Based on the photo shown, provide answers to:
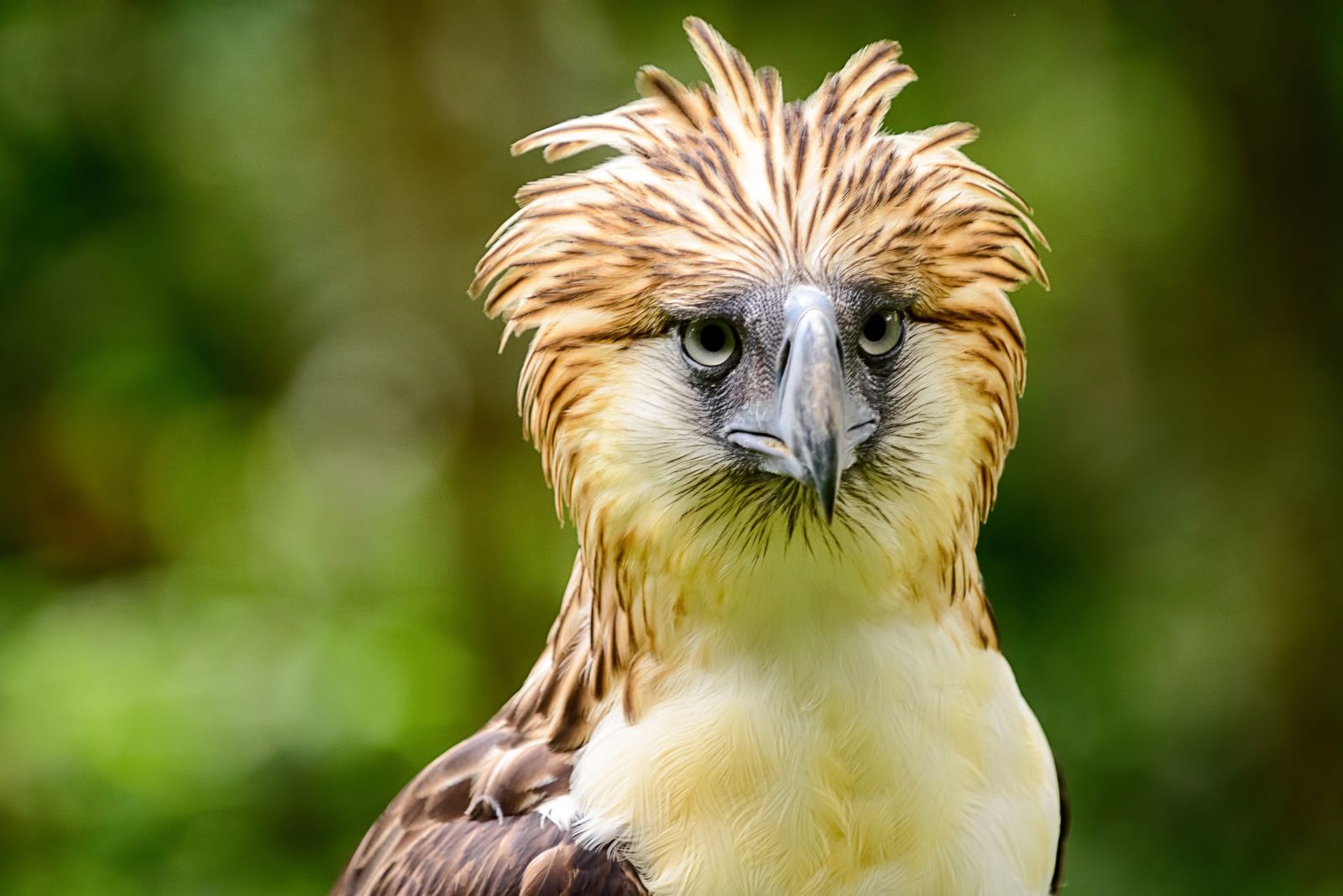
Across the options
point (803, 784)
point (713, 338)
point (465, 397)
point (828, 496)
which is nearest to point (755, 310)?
point (713, 338)

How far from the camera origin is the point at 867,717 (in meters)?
2.08

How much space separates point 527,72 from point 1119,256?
2.08m

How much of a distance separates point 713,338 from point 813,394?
24 centimetres

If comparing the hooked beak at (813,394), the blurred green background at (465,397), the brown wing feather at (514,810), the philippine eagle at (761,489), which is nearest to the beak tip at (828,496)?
the hooked beak at (813,394)

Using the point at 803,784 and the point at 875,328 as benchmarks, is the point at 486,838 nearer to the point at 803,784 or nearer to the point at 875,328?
the point at 803,784

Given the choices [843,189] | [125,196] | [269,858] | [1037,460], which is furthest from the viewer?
[125,196]

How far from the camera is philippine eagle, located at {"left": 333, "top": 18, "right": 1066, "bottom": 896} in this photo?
2014 millimetres

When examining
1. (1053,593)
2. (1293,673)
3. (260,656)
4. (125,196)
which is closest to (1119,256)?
(1053,593)

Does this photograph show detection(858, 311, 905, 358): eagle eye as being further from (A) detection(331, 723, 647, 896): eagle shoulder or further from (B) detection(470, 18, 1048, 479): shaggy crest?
(A) detection(331, 723, 647, 896): eagle shoulder

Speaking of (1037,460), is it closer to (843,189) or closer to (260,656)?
(260,656)

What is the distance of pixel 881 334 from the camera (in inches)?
80.8

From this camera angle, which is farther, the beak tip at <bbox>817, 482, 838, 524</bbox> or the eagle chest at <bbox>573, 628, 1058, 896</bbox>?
the eagle chest at <bbox>573, 628, 1058, 896</bbox>

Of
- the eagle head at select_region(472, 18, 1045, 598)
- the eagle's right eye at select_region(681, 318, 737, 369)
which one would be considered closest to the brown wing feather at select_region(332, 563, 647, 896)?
the eagle head at select_region(472, 18, 1045, 598)

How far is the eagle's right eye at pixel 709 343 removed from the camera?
2025mm
